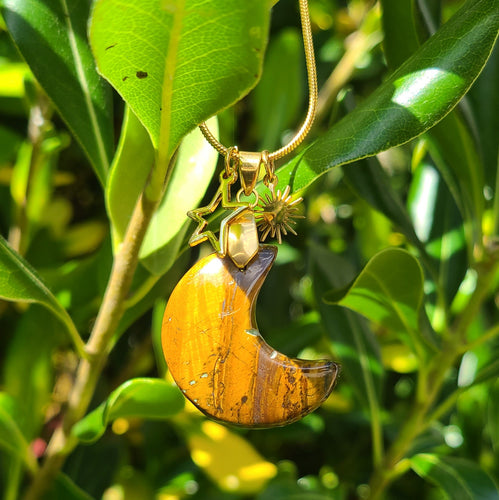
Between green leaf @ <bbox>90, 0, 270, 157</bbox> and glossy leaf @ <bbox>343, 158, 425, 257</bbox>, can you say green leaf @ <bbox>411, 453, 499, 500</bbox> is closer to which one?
glossy leaf @ <bbox>343, 158, 425, 257</bbox>

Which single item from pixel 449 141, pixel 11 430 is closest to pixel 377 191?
pixel 449 141

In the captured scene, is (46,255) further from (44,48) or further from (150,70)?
(150,70)

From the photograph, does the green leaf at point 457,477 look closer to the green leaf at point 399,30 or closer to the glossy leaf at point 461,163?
the glossy leaf at point 461,163

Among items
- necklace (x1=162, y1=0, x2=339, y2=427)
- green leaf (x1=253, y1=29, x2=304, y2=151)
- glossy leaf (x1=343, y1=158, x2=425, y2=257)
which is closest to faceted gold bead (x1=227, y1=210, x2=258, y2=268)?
necklace (x1=162, y1=0, x2=339, y2=427)

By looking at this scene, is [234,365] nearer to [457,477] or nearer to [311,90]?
[311,90]

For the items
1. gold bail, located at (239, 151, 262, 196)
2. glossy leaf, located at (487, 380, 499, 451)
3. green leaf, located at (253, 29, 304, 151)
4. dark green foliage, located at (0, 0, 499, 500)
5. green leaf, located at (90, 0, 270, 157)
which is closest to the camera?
green leaf, located at (90, 0, 270, 157)

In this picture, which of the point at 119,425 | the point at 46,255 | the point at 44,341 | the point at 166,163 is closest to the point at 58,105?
the point at 166,163

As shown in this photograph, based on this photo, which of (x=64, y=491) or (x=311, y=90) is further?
(x=64, y=491)
